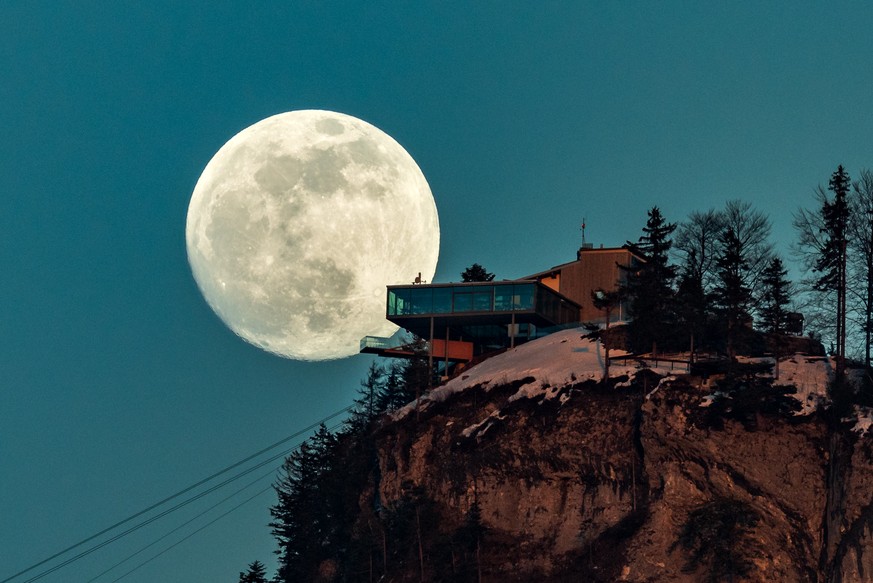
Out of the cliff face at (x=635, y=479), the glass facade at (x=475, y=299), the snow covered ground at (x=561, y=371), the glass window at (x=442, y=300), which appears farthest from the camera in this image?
the glass window at (x=442, y=300)

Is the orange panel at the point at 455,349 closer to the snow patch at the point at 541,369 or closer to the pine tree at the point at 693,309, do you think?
the snow patch at the point at 541,369

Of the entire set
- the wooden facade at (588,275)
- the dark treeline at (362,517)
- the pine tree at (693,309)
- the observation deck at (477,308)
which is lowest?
the dark treeline at (362,517)

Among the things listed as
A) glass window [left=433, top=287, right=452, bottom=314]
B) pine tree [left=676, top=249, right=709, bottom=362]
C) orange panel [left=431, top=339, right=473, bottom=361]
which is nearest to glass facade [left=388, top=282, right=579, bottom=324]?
glass window [left=433, top=287, right=452, bottom=314]

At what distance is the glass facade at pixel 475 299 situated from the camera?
335 feet

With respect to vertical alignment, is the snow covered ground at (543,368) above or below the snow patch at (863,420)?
above

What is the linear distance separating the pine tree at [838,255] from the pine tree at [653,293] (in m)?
9.53

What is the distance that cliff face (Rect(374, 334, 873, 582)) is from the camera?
7694 centimetres

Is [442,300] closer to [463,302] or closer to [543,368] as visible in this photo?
[463,302]

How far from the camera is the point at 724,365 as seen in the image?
8400 centimetres

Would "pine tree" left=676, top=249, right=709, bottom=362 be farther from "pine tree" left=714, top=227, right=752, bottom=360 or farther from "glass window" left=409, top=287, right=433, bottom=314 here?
"glass window" left=409, top=287, right=433, bottom=314

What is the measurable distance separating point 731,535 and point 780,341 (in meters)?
14.6

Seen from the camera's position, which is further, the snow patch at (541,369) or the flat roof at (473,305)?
the flat roof at (473,305)

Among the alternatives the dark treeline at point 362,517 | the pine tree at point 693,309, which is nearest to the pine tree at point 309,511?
the dark treeline at point 362,517

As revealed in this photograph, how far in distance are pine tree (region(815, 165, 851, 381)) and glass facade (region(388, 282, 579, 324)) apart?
2253 centimetres
